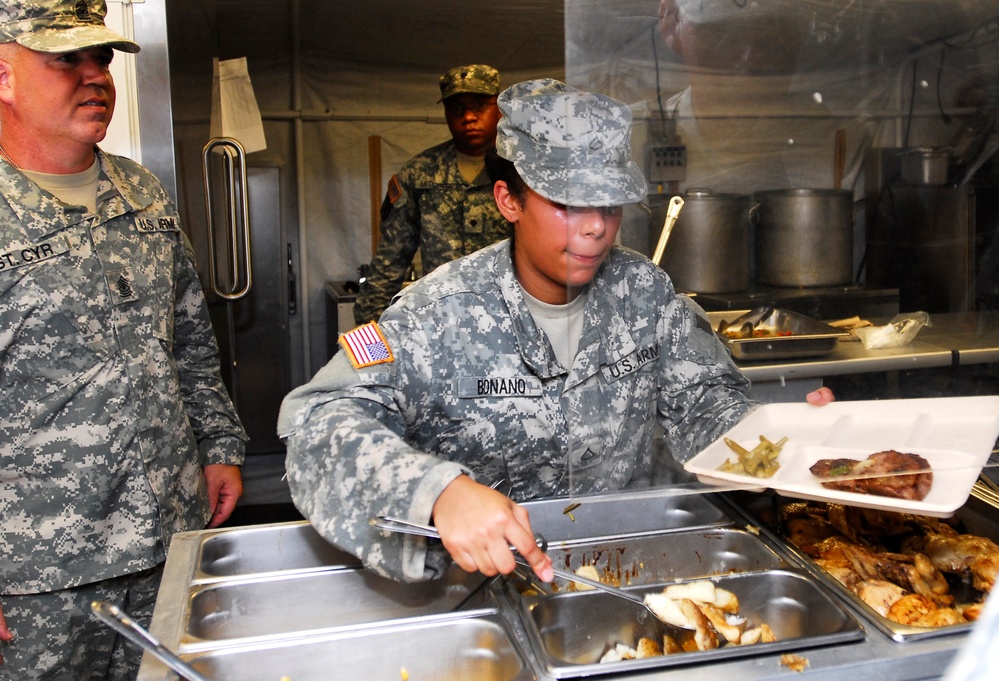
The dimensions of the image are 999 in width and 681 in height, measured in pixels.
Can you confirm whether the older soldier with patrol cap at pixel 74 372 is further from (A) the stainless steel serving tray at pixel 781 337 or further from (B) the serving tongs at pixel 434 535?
(A) the stainless steel serving tray at pixel 781 337

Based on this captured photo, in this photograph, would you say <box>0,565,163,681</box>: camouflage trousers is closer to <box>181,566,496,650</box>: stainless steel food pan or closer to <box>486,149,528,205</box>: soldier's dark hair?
<box>181,566,496,650</box>: stainless steel food pan

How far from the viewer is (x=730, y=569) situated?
4.83 feet

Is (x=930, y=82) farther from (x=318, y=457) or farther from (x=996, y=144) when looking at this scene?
(x=318, y=457)

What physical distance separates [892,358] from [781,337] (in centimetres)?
21

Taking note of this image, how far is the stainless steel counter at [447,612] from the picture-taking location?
3.57 ft

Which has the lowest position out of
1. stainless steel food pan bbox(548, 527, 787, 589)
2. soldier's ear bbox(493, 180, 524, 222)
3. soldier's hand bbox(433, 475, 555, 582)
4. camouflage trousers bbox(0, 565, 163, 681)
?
camouflage trousers bbox(0, 565, 163, 681)

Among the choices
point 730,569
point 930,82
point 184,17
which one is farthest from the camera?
point 184,17

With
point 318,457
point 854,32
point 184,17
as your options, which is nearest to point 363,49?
point 184,17

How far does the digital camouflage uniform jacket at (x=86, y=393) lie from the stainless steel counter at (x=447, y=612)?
1.94ft

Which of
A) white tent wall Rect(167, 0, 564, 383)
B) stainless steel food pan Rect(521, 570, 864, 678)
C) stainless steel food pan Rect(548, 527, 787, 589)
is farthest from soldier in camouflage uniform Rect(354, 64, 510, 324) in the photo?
stainless steel food pan Rect(521, 570, 864, 678)

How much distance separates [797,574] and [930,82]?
3.45ft

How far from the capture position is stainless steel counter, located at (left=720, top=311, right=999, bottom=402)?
5.45ft

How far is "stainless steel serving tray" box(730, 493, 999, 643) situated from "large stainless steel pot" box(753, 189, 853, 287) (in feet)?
1.51

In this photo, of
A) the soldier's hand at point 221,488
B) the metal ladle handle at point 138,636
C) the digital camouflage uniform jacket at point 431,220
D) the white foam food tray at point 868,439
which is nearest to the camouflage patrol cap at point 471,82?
Answer: the digital camouflage uniform jacket at point 431,220
